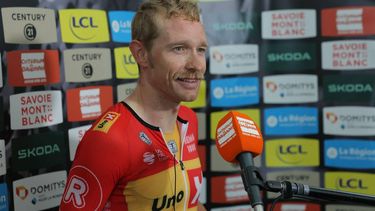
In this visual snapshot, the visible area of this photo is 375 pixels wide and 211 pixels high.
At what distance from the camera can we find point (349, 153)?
2096 mm

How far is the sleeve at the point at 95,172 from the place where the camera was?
1.12m

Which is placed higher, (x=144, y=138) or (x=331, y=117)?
(x=144, y=138)

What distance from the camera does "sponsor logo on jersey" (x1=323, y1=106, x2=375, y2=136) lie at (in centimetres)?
206

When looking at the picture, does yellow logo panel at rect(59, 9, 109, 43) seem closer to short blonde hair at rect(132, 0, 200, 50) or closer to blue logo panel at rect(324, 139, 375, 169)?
short blonde hair at rect(132, 0, 200, 50)

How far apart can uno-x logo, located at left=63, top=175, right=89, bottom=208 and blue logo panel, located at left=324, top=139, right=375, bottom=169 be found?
1.32 m

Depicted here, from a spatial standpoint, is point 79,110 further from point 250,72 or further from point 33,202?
point 250,72

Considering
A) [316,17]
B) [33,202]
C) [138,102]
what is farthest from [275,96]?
[33,202]

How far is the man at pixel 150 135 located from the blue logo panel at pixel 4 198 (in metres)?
0.39

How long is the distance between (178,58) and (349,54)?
1105 mm

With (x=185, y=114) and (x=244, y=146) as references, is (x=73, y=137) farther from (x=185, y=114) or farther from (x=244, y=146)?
(x=244, y=146)

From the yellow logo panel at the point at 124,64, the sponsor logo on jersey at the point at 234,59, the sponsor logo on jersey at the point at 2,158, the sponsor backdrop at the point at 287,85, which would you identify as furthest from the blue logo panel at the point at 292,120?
the sponsor logo on jersey at the point at 2,158

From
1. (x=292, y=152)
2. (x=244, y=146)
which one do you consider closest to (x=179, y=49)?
(x=244, y=146)

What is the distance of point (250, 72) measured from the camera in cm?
207

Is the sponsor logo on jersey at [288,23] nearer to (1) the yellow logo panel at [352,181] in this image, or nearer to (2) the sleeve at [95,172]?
(1) the yellow logo panel at [352,181]
